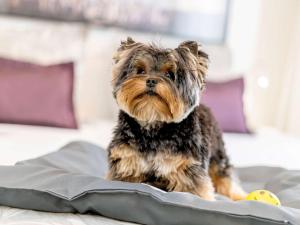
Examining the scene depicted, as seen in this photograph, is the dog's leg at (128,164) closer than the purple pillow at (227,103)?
Yes

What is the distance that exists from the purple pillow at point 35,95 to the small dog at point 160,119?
107 centimetres

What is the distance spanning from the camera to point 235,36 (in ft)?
11.4

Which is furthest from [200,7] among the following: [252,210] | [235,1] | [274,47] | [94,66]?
[252,210]

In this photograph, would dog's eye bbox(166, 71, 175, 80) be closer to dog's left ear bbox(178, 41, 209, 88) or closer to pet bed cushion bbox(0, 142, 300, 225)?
dog's left ear bbox(178, 41, 209, 88)

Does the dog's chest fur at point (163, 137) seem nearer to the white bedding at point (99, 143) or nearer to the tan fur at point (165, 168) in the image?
the tan fur at point (165, 168)

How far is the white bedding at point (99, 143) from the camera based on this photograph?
6.94 ft

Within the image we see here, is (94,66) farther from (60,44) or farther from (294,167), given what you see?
(294,167)

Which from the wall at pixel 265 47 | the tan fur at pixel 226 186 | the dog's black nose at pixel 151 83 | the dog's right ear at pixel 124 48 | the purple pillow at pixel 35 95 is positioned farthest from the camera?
the wall at pixel 265 47

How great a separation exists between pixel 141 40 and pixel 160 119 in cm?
175

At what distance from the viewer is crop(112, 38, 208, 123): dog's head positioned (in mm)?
1473

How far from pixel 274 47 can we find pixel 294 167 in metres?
1.60

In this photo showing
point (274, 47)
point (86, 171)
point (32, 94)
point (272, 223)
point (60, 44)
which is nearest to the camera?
point (272, 223)

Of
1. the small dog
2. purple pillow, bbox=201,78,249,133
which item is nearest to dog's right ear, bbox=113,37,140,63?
the small dog

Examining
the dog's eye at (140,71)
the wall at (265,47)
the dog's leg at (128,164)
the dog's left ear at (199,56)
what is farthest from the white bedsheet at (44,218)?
the wall at (265,47)
